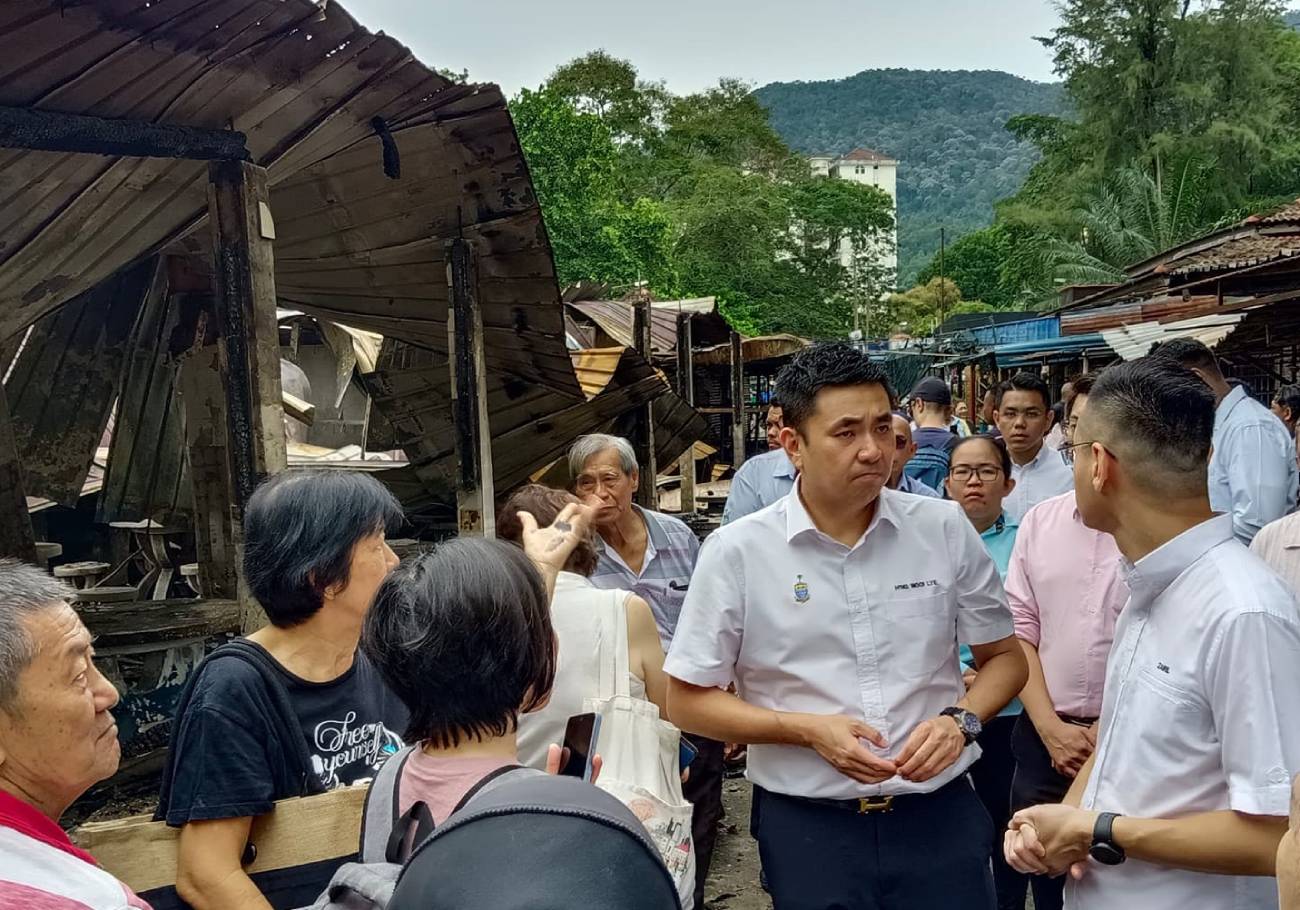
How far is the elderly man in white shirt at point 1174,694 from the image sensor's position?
6.04ft

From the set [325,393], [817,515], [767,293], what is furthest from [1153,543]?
[767,293]

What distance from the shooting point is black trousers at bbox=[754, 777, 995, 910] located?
2475 mm

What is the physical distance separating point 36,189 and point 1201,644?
446cm

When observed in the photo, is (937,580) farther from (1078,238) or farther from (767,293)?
(767,293)

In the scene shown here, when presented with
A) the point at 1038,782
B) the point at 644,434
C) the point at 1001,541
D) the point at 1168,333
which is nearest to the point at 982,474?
the point at 1001,541

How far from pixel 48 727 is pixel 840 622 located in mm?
1704

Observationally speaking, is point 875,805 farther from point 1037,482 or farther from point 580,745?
point 1037,482

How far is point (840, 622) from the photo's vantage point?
8.45 ft

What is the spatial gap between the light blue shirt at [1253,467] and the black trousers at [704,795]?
8.45ft

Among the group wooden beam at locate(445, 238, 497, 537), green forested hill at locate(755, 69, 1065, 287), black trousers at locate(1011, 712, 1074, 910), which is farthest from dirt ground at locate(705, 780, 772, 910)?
green forested hill at locate(755, 69, 1065, 287)

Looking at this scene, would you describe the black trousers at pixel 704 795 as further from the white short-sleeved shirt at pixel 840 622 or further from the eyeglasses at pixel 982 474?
the eyeglasses at pixel 982 474

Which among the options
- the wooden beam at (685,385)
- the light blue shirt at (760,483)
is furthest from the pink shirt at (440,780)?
the wooden beam at (685,385)

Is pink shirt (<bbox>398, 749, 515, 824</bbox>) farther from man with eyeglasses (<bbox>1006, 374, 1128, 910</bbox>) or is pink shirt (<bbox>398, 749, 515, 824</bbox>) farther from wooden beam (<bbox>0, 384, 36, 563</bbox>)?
wooden beam (<bbox>0, 384, 36, 563</bbox>)

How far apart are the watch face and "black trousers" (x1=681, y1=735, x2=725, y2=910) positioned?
1.93 m
